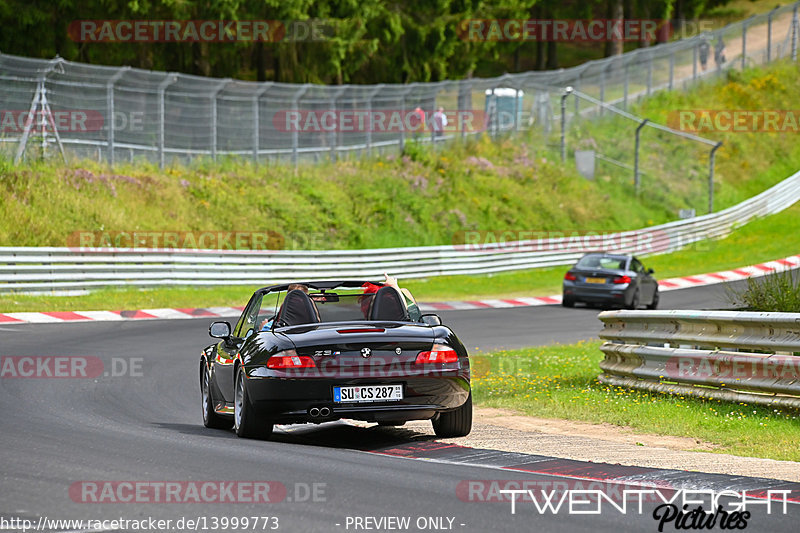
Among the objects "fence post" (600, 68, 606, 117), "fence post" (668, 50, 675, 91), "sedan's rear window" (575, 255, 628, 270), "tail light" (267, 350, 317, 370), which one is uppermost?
"fence post" (668, 50, 675, 91)

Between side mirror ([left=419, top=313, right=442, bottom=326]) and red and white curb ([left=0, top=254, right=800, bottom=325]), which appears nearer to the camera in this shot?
side mirror ([left=419, top=313, right=442, bottom=326])

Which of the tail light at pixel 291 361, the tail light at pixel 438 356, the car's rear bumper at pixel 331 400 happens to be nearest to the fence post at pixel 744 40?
the tail light at pixel 438 356

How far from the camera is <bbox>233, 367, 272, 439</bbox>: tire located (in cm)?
955

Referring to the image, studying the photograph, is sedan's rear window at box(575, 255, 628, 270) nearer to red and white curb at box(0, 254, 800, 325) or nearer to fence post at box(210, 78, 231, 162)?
red and white curb at box(0, 254, 800, 325)

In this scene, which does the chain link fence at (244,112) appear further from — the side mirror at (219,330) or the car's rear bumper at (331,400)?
the car's rear bumper at (331,400)

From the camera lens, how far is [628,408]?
11.8m

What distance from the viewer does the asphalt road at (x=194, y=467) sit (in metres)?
6.41

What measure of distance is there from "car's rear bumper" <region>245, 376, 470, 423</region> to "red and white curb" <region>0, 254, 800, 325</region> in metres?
7.85

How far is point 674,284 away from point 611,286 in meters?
7.09

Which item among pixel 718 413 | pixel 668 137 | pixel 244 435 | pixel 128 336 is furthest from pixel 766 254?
pixel 244 435

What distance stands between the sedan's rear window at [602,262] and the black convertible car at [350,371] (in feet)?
67.3

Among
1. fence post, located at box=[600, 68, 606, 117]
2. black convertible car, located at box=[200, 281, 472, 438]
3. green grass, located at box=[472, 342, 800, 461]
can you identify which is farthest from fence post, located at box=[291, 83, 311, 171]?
black convertible car, located at box=[200, 281, 472, 438]

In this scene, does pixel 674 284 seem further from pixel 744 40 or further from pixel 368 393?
pixel 744 40

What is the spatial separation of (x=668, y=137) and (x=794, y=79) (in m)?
13.4
